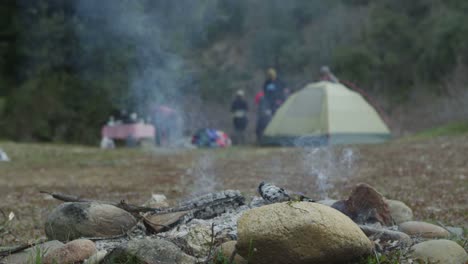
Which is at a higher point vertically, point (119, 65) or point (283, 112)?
point (119, 65)

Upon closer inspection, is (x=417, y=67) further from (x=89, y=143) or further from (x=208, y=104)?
(x=89, y=143)

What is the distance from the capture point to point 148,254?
3.40 meters

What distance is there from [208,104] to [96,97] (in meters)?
4.81

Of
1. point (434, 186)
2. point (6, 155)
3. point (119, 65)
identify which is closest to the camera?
point (434, 186)

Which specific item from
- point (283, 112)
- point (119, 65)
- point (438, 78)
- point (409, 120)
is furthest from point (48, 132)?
point (438, 78)

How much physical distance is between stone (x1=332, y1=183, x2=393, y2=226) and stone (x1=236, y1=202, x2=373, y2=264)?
3.29 ft

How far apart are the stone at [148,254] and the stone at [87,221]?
0.66 metres

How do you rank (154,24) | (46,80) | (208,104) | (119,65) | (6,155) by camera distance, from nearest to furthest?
(154,24) → (6,155) → (119,65) → (46,80) → (208,104)

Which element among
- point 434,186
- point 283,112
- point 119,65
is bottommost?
point 434,186

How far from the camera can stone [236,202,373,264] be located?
332 centimetres

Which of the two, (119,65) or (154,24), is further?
(119,65)

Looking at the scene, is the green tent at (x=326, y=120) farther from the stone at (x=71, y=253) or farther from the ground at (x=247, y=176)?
the stone at (x=71, y=253)

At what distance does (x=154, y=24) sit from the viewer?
1370 cm

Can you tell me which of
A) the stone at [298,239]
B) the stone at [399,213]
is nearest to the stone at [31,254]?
the stone at [298,239]
